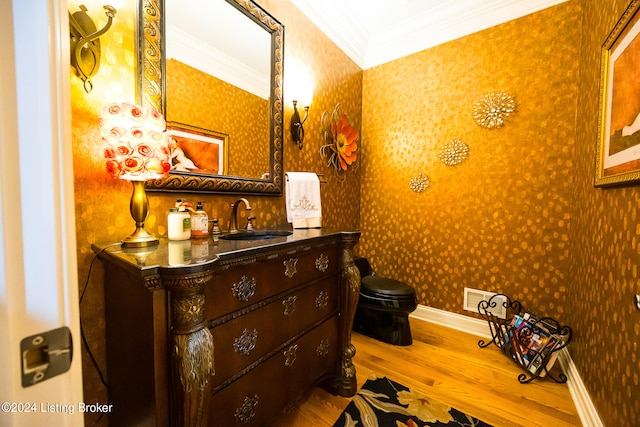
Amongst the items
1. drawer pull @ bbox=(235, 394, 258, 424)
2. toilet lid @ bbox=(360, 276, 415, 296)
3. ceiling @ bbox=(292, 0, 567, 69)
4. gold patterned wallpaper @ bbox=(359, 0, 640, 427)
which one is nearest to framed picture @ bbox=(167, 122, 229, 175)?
drawer pull @ bbox=(235, 394, 258, 424)

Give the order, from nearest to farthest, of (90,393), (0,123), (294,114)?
1. (0,123)
2. (90,393)
3. (294,114)

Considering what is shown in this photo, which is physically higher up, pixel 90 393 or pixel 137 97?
pixel 137 97

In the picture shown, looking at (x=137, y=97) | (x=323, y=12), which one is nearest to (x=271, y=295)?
(x=137, y=97)

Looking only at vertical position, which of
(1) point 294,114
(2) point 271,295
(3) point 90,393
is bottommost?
(3) point 90,393

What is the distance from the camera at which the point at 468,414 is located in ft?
4.43

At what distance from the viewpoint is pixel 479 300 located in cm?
215

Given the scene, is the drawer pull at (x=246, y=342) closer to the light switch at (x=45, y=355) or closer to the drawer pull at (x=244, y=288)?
the drawer pull at (x=244, y=288)

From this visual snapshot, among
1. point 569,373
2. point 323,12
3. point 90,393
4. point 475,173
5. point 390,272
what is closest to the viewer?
point 90,393

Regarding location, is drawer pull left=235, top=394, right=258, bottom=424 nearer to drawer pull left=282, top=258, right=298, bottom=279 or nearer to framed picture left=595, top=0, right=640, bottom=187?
drawer pull left=282, top=258, right=298, bottom=279

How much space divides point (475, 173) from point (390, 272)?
122 cm

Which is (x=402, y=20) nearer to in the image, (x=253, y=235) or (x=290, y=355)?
(x=253, y=235)

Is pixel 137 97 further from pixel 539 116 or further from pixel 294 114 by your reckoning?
pixel 539 116

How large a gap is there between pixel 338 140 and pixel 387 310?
152cm

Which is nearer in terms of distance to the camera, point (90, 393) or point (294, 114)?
point (90, 393)
